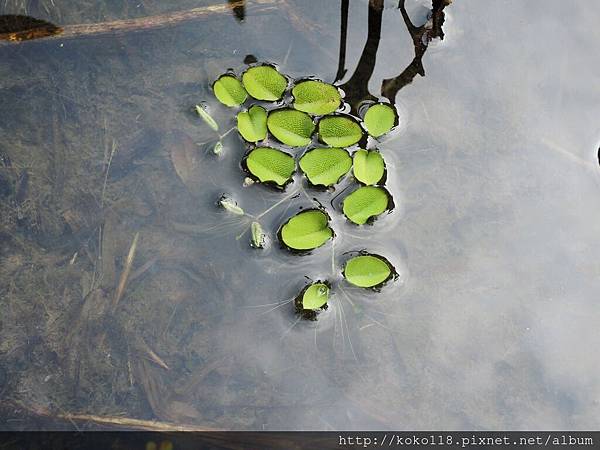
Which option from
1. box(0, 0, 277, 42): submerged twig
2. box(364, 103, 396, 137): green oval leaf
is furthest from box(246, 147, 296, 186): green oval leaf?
box(0, 0, 277, 42): submerged twig

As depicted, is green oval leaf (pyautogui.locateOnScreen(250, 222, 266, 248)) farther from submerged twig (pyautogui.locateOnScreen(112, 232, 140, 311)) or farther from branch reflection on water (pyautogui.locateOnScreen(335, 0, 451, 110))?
branch reflection on water (pyautogui.locateOnScreen(335, 0, 451, 110))

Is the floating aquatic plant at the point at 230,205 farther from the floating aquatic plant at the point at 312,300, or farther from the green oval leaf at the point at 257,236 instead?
the floating aquatic plant at the point at 312,300

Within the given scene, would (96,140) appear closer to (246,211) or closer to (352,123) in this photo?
(246,211)

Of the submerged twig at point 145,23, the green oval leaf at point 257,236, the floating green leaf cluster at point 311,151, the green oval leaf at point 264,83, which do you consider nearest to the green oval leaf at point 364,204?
the floating green leaf cluster at point 311,151

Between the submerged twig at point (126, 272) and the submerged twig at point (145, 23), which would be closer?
the submerged twig at point (126, 272)

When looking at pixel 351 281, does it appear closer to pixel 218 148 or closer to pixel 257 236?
pixel 257 236

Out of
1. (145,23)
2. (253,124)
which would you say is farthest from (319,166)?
(145,23)

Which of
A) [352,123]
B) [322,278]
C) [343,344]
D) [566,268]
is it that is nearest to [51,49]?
[352,123]

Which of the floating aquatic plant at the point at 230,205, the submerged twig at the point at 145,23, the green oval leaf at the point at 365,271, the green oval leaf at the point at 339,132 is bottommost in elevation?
the green oval leaf at the point at 365,271
